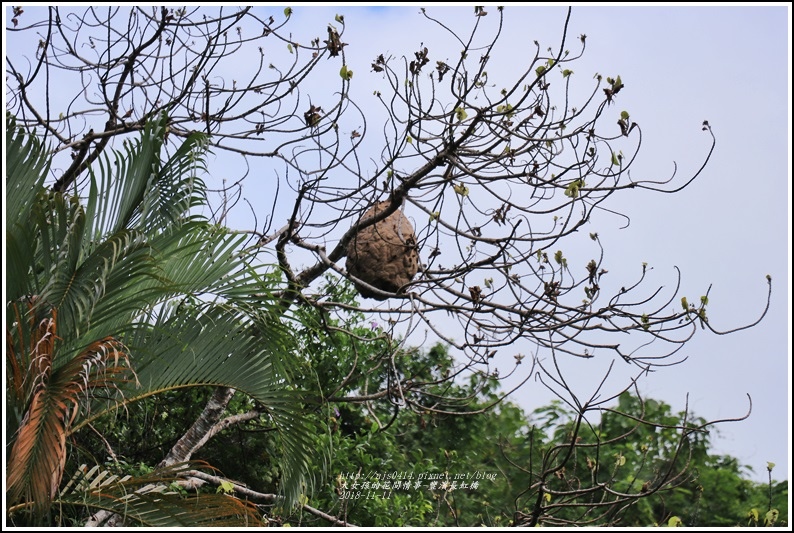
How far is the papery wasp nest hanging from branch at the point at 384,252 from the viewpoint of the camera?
539cm

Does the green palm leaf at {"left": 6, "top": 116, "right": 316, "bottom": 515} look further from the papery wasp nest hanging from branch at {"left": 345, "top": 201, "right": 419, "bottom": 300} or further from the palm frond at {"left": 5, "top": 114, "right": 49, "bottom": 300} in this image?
the papery wasp nest hanging from branch at {"left": 345, "top": 201, "right": 419, "bottom": 300}

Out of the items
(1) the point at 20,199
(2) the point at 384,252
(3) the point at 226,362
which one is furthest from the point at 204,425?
(1) the point at 20,199

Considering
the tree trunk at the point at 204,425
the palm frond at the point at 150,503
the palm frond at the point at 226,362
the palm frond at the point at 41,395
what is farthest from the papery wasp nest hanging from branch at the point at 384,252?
the palm frond at the point at 41,395

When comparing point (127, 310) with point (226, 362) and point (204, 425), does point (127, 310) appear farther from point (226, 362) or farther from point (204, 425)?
point (204, 425)

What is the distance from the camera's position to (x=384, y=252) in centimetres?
538

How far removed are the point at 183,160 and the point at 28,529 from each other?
1.96 meters

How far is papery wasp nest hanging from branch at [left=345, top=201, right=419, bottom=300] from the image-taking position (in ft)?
17.7

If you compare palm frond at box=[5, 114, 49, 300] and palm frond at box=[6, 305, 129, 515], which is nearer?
palm frond at box=[6, 305, 129, 515]

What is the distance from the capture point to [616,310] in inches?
208

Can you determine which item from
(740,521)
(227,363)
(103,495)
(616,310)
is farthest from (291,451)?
(740,521)

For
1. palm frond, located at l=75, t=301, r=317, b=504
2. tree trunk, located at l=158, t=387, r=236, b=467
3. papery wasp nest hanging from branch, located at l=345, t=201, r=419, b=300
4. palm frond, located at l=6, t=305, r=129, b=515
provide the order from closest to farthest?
palm frond, located at l=6, t=305, r=129, b=515
palm frond, located at l=75, t=301, r=317, b=504
papery wasp nest hanging from branch, located at l=345, t=201, r=419, b=300
tree trunk, located at l=158, t=387, r=236, b=467

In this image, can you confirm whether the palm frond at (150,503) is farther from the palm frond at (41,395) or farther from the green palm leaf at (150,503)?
the palm frond at (41,395)

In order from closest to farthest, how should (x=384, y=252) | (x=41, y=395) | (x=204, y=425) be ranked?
(x=41, y=395)
(x=384, y=252)
(x=204, y=425)

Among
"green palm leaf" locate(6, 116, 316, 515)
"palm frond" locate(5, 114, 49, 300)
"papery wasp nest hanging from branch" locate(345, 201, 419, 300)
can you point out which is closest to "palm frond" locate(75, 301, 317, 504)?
"green palm leaf" locate(6, 116, 316, 515)
